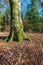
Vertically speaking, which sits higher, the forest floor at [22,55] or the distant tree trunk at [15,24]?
the distant tree trunk at [15,24]

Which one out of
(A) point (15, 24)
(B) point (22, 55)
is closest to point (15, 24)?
(A) point (15, 24)

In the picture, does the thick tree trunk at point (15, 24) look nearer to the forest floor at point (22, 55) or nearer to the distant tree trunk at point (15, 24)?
the distant tree trunk at point (15, 24)

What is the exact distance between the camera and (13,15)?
1019 cm

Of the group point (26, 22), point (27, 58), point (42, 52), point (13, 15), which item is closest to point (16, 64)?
point (27, 58)

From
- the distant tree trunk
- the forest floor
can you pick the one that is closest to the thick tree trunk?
the distant tree trunk

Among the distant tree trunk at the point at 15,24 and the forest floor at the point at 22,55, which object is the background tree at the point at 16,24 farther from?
the forest floor at the point at 22,55

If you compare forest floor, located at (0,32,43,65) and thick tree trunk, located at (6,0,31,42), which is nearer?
forest floor, located at (0,32,43,65)

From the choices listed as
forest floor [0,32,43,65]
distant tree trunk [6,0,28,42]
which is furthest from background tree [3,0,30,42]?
forest floor [0,32,43,65]

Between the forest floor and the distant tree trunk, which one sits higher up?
the distant tree trunk

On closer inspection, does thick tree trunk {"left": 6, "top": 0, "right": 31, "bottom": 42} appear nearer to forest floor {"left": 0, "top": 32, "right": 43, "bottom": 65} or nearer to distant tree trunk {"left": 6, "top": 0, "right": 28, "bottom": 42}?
distant tree trunk {"left": 6, "top": 0, "right": 28, "bottom": 42}

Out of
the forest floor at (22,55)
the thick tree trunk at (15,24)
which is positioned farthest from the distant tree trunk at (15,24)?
the forest floor at (22,55)

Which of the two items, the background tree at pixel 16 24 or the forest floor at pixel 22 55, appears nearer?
the forest floor at pixel 22 55

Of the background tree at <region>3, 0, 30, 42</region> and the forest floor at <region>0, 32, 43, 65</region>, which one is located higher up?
the background tree at <region>3, 0, 30, 42</region>

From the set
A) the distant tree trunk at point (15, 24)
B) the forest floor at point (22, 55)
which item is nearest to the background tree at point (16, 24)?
the distant tree trunk at point (15, 24)
